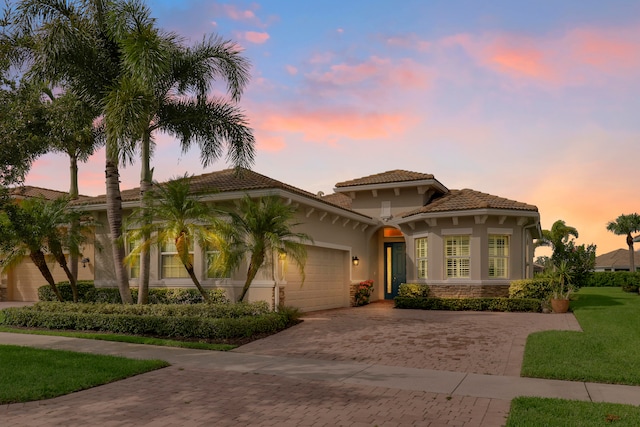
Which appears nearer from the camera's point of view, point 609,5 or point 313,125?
point 609,5

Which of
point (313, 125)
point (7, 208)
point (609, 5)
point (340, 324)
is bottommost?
point (340, 324)

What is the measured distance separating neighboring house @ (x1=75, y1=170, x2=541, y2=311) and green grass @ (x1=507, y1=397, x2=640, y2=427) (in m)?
10.2

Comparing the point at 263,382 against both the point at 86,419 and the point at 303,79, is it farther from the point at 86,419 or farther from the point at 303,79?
the point at 303,79

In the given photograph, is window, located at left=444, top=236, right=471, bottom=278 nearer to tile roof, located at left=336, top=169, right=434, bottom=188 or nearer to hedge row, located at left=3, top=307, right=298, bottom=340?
tile roof, located at left=336, top=169, right=434, bottom=188

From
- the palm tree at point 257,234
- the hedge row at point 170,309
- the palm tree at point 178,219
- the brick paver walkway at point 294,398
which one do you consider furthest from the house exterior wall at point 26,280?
the brick paver walkway at point 294,398

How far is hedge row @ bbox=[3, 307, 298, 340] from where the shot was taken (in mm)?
12211

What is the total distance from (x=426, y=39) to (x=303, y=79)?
3.80 meters

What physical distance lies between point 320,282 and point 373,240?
19.5ft

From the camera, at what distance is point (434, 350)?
10.9 meters

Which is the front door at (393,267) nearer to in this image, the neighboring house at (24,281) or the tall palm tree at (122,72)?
the tall palm tree at (122,72)

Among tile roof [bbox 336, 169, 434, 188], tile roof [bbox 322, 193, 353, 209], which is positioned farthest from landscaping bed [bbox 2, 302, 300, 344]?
tile roof [bbox 322, 193, 353, 209]

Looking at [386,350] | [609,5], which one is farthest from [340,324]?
[609,5]

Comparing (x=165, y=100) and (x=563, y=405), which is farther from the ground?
(x=165, y=100)

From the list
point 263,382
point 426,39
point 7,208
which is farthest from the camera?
point 426,39
